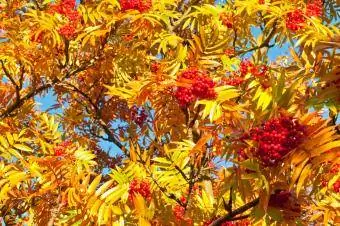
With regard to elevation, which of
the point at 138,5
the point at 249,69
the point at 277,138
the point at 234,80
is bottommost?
the point at 277,138

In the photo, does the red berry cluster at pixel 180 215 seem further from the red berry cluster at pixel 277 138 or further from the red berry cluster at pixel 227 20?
the red berry cluster at pixel 227 20

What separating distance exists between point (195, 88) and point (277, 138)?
1144 mm

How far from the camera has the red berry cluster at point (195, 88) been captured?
3.19 meters

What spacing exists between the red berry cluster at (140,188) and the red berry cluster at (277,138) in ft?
3.90

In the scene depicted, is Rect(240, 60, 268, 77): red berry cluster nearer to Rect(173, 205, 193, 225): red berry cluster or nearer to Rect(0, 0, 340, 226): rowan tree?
Rect(0, 0, 340, 226): rowan tree

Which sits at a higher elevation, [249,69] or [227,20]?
[227,20]

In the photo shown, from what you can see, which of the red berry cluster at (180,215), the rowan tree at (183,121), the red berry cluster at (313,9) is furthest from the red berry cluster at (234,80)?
the red berry cluster at (313,9)

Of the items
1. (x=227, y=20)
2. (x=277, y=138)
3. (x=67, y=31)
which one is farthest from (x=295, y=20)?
(x=277, y=138)

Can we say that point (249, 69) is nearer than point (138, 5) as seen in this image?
Yes

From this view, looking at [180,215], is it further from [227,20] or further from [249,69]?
[227,20]

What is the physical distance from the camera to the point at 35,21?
16.2 ft

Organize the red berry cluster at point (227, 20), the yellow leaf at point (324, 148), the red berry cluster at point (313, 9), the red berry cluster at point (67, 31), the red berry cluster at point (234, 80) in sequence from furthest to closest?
the red berry cluster at point (227, 20) → the red berry cluster at point (313, 9) → the red berry cluster at point (67, 31) → the red berry cluster at point (234, 80) → the yellow leaf at point (324, 148)

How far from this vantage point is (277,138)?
2160 millimetres

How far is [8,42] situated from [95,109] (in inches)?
72.6
